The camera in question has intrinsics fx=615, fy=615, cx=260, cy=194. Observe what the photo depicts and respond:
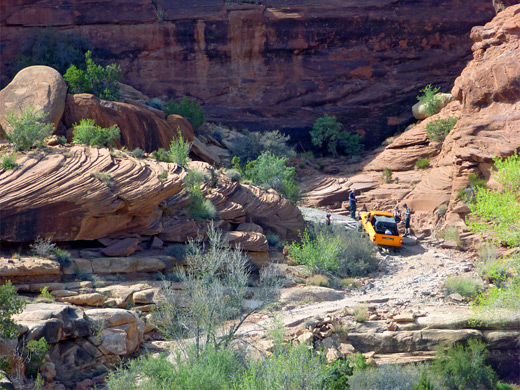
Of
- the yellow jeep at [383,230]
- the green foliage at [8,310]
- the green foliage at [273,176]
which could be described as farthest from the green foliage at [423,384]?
the green foliage at [273,176]

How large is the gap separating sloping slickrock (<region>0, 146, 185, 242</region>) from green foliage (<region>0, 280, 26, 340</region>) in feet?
10.3

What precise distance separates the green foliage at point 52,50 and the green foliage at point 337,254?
17.9 metres

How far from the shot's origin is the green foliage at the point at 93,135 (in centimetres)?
2098

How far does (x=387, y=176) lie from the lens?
97.1 feet

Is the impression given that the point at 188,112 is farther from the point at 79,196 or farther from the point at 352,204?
the point at 79,196

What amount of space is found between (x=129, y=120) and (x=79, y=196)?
8841mm

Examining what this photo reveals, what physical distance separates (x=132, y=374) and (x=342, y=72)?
1086 inches

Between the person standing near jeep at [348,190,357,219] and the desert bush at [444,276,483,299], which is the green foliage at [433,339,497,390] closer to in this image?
the desert bush at [444,276,483,299]

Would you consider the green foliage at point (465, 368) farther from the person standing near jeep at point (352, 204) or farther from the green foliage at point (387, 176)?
the green foliage at point (387, 176)

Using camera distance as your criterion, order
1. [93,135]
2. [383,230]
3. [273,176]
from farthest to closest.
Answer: [273,176], [383,230], [93,135]

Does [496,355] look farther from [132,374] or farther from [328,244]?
[132,374]

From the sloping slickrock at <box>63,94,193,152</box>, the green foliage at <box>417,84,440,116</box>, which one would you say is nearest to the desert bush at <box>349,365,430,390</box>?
the sloping slickrock at <box>63,94,193,152</box>

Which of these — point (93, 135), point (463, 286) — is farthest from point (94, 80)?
point (463, 286)

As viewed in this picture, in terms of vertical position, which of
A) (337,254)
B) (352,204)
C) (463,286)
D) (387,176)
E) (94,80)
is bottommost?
(463,286)
